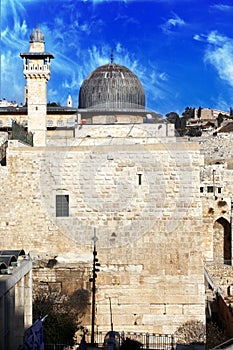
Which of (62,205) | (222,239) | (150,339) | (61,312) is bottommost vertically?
(150,339)

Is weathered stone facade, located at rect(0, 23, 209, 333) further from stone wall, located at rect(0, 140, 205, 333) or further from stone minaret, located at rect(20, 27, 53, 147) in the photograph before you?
stone minaret, located at rect(20, 27, 53, 147)

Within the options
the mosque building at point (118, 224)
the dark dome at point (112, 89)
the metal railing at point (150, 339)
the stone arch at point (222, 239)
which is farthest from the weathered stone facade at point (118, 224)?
the dark dome at point (112, 89)

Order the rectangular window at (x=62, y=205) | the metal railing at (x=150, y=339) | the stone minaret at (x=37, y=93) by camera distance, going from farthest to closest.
→ the stone minaret at (x=37, y=93) → the rectangular window at (x=62, y=205) → the metal railing at (x=150, y=339)

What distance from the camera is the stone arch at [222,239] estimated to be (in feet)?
63.0

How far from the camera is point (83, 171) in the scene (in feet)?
39.1

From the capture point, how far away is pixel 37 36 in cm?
1944

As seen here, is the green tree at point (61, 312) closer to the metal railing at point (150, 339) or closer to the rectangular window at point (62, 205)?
the metal railing at point (150, 339)

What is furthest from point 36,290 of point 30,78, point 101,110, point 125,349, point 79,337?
point 101,110

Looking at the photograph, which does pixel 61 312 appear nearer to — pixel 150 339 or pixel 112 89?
pixel 150 339

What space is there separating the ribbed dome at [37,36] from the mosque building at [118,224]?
833 centimetres

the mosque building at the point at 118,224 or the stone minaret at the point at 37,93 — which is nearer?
the mosque building at the point at 118,224

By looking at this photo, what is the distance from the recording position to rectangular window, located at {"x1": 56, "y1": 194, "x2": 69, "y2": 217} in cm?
1201

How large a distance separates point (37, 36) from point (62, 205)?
31.2 feet

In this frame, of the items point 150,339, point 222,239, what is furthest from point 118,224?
point 222,239
